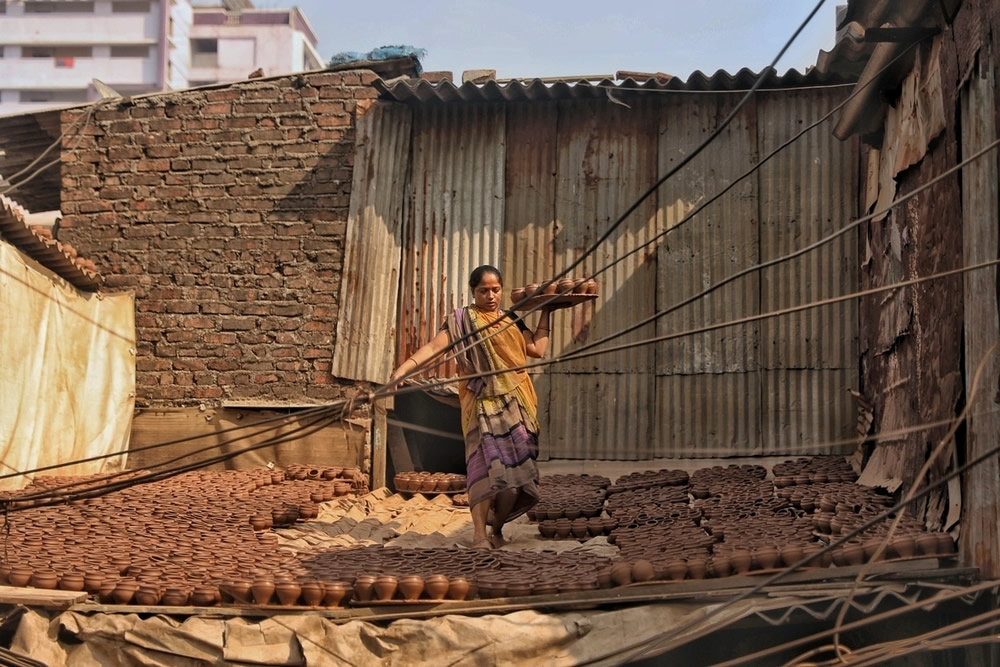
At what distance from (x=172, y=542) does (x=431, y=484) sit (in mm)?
2534

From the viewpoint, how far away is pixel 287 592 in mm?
5117

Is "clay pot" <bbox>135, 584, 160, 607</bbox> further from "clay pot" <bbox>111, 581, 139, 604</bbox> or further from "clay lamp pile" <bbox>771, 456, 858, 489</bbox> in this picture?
"clay lamp pile" <bbox>771, 456, 858, 489</bbox>

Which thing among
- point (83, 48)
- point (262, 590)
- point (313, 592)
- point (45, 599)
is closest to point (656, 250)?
point (313, 592)

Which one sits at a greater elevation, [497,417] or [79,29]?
[79,29]

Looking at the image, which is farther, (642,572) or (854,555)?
(642,572)

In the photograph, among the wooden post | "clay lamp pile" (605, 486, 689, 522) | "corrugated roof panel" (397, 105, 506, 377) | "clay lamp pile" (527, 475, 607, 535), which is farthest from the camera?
"corrugated roof panel" (397, 105, 506, 377)

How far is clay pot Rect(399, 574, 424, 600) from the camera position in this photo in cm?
500

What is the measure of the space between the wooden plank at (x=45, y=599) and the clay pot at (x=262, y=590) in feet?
3.02

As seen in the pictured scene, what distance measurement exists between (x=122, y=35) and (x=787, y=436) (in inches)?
1690

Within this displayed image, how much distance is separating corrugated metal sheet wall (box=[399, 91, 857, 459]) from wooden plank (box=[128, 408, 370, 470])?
1.00m

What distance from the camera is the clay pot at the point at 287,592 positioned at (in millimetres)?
5113

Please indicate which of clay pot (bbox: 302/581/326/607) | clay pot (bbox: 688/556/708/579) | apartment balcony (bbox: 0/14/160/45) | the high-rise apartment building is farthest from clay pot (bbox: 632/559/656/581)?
apartment balcony (bbox: 0/14/160/45)

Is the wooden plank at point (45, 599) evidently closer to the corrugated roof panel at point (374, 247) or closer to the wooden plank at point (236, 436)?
the wooden plank at point (236, 436)

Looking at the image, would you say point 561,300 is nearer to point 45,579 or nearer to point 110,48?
point 45,579
